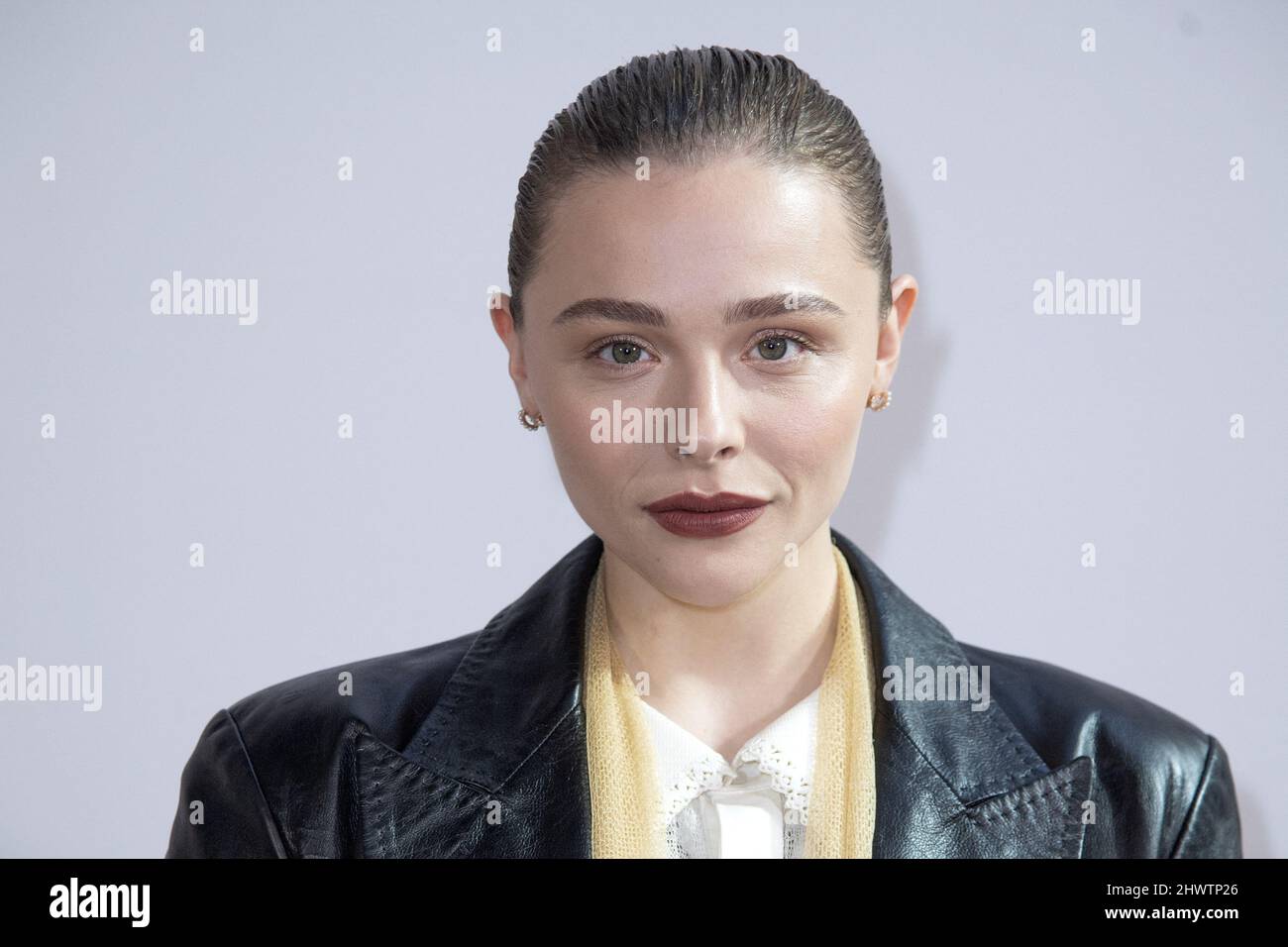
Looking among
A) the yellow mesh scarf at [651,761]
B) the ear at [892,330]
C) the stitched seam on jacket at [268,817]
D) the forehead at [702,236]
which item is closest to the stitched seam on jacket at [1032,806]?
the yellow mesh scarf at [651,761]

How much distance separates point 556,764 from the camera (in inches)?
56.7

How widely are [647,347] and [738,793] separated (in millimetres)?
513

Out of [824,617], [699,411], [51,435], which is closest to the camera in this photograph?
[699,411]

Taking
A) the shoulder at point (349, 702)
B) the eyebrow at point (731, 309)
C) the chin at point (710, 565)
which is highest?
the eyebrow at point (731, 309)

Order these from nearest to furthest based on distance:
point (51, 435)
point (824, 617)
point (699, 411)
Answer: point (699, 411)
point (824, 617)
point (51, 435)

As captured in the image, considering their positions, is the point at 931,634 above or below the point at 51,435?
below

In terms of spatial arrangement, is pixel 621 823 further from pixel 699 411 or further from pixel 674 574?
pixel 699 411

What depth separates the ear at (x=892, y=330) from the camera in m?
1.51

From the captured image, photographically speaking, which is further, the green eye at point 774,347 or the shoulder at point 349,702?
the shoulder at point 349,702

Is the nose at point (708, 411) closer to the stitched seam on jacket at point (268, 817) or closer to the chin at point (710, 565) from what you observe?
the chin at point (710, 565)

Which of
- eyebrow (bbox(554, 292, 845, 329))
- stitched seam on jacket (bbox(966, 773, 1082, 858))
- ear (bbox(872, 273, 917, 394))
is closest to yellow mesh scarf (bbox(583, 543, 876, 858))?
stitched seam on jacket (bbox(966, 773, 1082, 858))

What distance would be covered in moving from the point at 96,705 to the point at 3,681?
0.15m

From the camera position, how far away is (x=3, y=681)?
6.81 ft
